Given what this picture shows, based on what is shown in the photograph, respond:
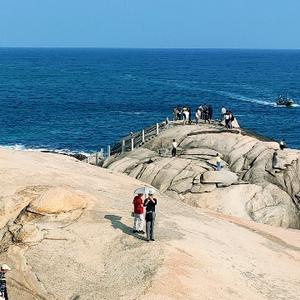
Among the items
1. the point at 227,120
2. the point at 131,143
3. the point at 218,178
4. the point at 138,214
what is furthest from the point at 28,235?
the point at 227,120

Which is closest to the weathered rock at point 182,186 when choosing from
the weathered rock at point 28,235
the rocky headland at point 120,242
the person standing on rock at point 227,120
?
the rocky headland at point 120,242

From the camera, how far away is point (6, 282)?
18188mm

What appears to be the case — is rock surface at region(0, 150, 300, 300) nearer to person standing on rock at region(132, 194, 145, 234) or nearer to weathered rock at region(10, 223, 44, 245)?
weathered rock at region(10, 223, 44, 245)

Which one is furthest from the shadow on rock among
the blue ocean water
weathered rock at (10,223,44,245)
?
the blue ocean water

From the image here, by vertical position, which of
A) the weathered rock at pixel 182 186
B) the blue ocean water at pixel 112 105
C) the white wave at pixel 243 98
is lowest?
the blue ocean water at pixel 112 105

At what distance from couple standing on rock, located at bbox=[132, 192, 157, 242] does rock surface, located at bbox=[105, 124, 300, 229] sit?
13.0m

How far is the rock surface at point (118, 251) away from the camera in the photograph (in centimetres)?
1770

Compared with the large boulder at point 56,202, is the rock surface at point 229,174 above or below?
below

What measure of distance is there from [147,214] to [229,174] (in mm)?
16102

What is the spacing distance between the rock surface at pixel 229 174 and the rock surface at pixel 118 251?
6955 mm

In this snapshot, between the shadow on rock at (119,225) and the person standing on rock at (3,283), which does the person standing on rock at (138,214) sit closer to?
the shadow on rock at (119,225)

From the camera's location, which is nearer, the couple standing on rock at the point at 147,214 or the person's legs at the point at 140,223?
the couple standing on rock at the point at 147,214

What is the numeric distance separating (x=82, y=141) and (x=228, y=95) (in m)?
55.7

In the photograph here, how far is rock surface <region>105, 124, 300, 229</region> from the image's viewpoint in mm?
33312
